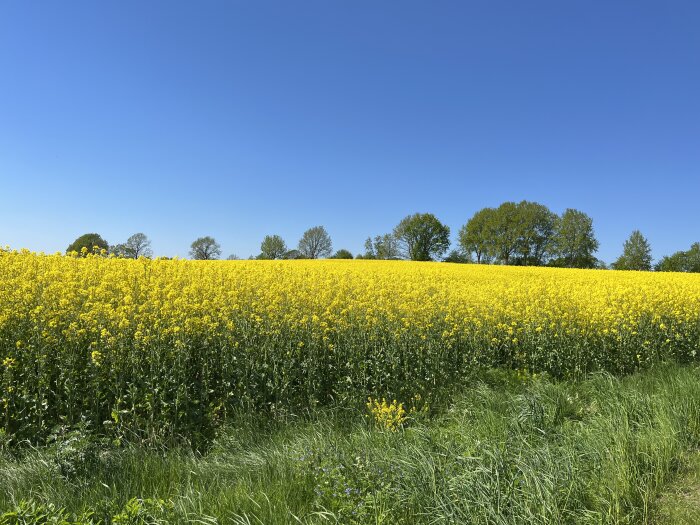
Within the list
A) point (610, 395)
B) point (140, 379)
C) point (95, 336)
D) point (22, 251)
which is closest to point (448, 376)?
point (610, 395)

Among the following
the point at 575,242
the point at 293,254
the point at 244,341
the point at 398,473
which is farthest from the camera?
the point at 293,254

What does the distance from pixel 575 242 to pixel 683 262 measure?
1896 centimetres

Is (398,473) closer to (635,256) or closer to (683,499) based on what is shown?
(683,499)

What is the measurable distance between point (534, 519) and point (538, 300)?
7.68 metres

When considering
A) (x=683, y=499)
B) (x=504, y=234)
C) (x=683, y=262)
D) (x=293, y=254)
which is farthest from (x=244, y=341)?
(x=683, y=262)

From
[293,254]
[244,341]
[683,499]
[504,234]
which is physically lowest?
[683,499]

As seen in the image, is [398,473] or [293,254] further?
[293,254]

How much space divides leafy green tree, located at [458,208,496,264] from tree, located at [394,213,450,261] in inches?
132

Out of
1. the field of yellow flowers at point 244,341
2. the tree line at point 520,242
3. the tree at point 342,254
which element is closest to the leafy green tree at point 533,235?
the tree line at point 520,242

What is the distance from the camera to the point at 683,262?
63125mm

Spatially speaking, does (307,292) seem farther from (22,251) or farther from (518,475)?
(22,251)

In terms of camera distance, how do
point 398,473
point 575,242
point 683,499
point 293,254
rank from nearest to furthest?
point 683,499 < point 398,473 < point 575,242 < point 293,254

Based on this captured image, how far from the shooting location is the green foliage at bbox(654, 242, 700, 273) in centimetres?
6206

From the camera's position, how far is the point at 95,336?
564 cm
